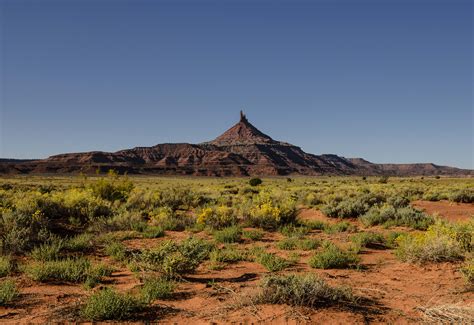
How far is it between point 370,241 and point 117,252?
7072 millimetres

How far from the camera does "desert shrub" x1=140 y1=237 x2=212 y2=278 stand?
6.80 meters

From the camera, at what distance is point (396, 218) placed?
549 inches

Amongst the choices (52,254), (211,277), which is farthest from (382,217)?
(52,254)

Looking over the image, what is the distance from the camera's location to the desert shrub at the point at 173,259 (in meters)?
6.80

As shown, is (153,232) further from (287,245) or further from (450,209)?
(450,209)

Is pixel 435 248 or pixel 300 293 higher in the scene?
pixel 435 248

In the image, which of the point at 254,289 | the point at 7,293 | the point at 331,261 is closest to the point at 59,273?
the point at 7,293

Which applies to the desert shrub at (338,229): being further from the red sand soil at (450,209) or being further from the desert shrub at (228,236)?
the red sand soil at (450,209)

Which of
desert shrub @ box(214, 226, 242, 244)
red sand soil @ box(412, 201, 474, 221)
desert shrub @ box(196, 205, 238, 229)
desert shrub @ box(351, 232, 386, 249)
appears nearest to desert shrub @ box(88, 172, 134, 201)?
desert shrub @ box(196, 205, 238, 229)

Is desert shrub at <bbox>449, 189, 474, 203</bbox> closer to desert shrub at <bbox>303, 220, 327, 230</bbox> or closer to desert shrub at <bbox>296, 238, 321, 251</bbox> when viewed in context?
desert shrub at <bbox>303, 220, 327, 230</bbox>

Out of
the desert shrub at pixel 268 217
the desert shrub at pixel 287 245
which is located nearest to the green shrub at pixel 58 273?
the desert shrub at pixel 287 245

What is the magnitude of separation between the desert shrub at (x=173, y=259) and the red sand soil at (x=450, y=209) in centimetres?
1284

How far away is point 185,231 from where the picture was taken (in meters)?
12.4

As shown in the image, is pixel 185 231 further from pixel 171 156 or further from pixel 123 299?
pixel 171 156
